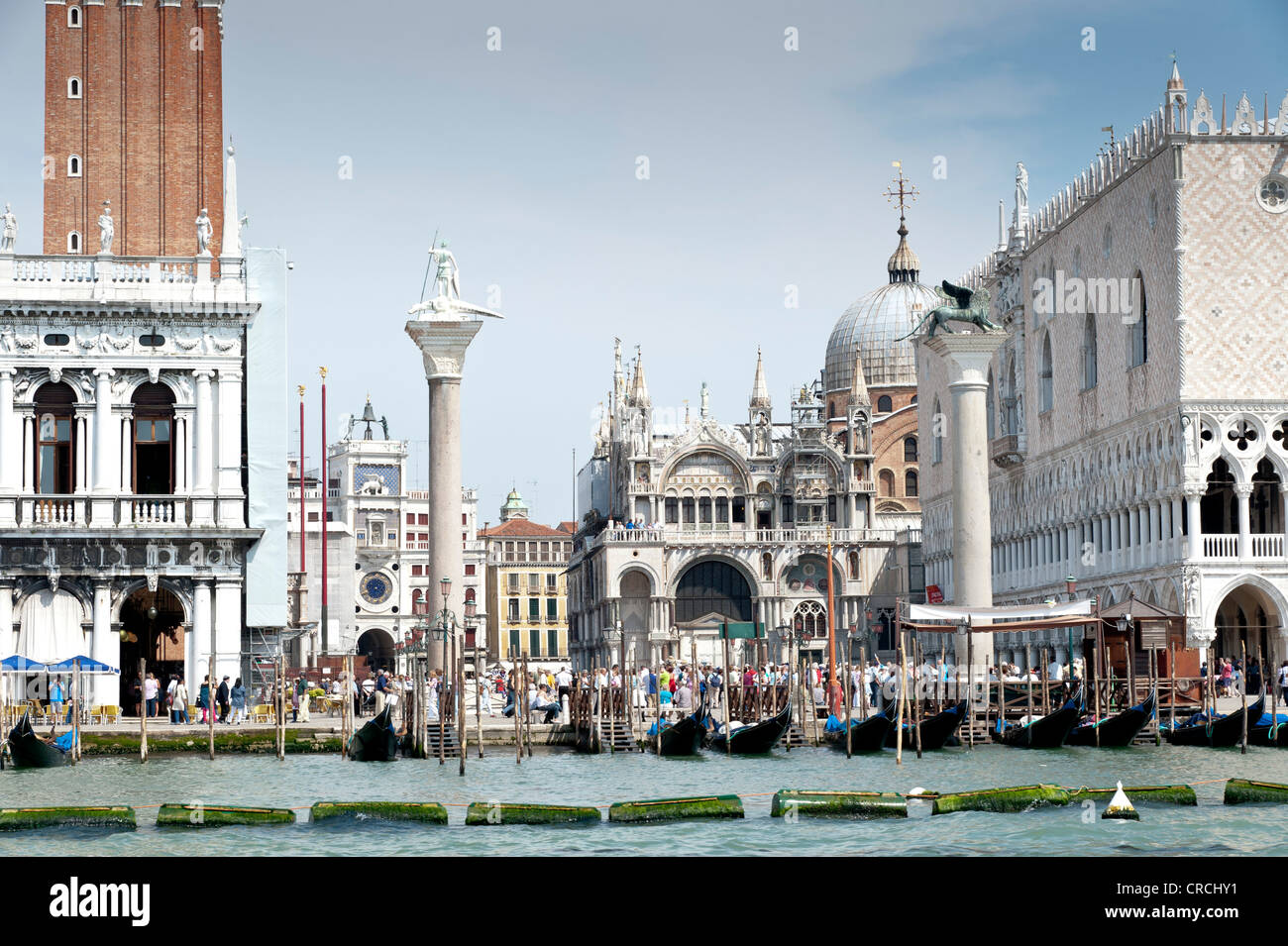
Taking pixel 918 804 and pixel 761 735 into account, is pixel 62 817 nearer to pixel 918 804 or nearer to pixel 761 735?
pixel 918 804

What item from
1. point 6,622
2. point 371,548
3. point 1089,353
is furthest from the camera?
point 371,548

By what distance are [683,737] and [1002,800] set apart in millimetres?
9520

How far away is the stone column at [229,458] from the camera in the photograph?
29172 millimetres

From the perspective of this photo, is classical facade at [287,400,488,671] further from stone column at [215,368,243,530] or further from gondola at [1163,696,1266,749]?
gondola at [1163,696,1266,749]

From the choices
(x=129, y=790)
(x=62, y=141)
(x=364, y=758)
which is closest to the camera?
(x=129, y=790)

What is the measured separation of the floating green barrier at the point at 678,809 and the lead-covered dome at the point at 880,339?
50.5 m

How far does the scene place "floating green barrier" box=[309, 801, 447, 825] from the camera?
669 inches

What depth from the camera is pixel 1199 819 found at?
16.7m

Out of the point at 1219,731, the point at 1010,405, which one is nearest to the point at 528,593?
the point at 1010,405

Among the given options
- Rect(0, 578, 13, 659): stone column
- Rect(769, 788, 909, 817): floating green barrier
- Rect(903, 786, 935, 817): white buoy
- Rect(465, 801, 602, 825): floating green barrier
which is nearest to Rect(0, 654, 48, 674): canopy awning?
Rect(0, 578, 13, 659): stone column

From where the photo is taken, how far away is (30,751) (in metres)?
24.0
